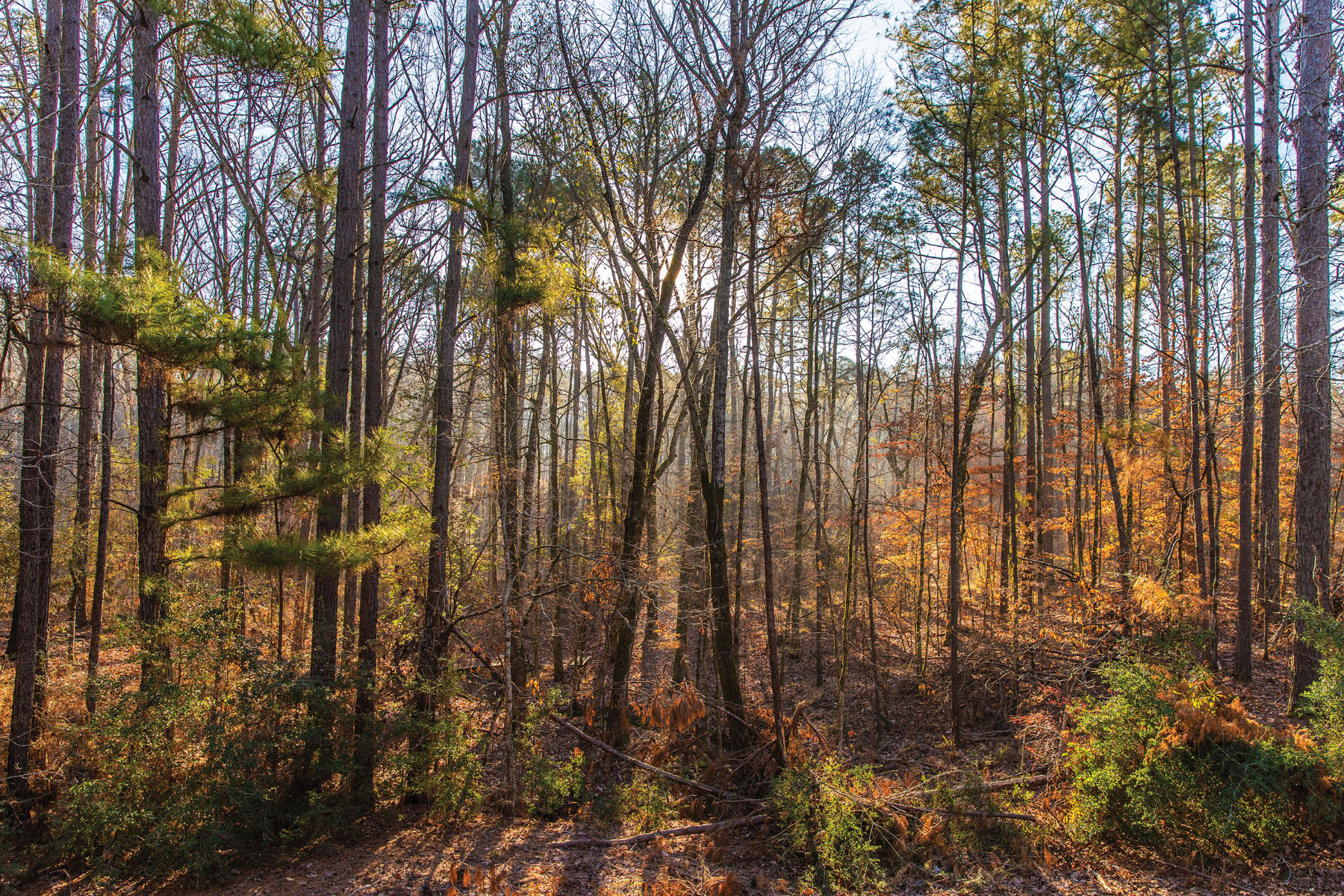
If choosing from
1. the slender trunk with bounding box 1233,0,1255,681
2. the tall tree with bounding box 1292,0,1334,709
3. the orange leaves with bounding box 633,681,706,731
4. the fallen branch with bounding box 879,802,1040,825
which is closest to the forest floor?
the fallen branch with bounding box 879,802,1040,825

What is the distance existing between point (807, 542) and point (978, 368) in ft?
22.0

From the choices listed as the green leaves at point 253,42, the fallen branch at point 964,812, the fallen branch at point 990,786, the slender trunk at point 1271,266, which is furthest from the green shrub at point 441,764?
the slender trunk at point 1271,266

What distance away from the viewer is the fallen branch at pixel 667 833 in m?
5.72

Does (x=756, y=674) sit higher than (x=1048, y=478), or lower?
lower

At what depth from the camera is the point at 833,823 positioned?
17.7 feet

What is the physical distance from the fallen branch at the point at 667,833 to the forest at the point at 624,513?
51 mm

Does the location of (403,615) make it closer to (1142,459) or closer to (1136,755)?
(1136,755)

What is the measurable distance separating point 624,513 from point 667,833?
3943 millimetres

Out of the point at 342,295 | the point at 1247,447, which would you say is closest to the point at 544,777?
the point at 342,295

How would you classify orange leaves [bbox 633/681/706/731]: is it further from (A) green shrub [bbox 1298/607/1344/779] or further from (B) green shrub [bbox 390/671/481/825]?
(A) green shrub [bbox 1298/607/1344/779]

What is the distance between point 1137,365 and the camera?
10.5 m

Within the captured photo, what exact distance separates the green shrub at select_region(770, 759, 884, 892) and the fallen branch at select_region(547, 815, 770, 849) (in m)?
0.34

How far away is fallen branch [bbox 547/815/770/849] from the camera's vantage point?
18.8 feet

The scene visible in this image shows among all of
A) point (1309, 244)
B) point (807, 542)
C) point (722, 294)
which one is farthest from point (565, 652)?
point (1309, 244)
